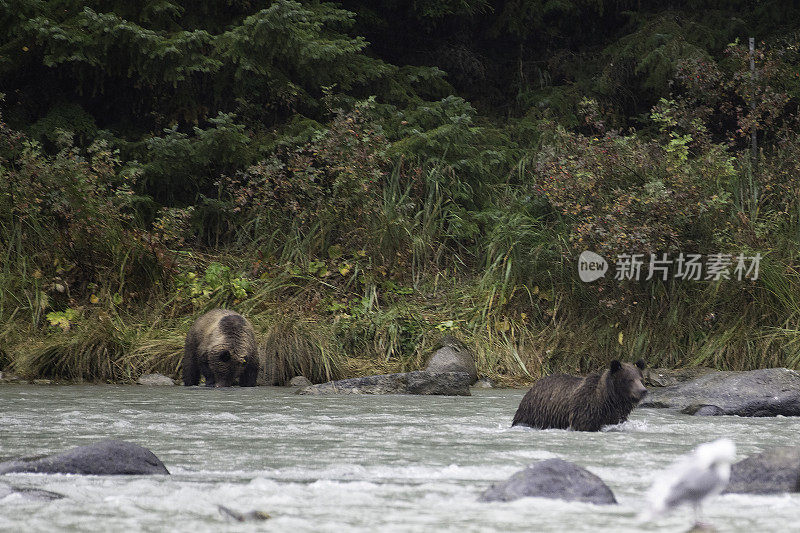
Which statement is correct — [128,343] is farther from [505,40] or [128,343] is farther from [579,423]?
[505,40]

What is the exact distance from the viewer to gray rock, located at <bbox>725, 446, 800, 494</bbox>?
4.79 meters

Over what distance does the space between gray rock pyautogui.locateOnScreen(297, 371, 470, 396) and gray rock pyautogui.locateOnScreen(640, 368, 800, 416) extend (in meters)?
2.20

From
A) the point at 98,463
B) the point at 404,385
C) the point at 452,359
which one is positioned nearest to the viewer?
the point at 98,463

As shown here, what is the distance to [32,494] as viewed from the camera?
448cm

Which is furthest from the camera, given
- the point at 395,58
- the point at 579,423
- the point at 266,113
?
the point at 395,58

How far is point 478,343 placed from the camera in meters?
12.7

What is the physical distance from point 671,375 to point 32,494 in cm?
877

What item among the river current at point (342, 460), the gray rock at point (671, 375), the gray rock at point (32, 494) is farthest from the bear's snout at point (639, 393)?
the gray rock at point (671, 375)

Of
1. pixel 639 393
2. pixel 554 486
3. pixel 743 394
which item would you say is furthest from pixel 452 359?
pixel 554 486

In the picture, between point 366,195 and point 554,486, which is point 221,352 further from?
point 554,486

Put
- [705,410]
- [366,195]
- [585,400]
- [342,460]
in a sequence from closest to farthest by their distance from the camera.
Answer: [342,460]
[585,400]
[705,410]
[366,195]

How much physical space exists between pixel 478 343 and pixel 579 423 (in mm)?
5272

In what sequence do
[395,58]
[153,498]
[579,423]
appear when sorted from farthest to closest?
[395,58], [579,423], [153,498]

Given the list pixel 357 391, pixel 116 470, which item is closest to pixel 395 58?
pixel 357 391
